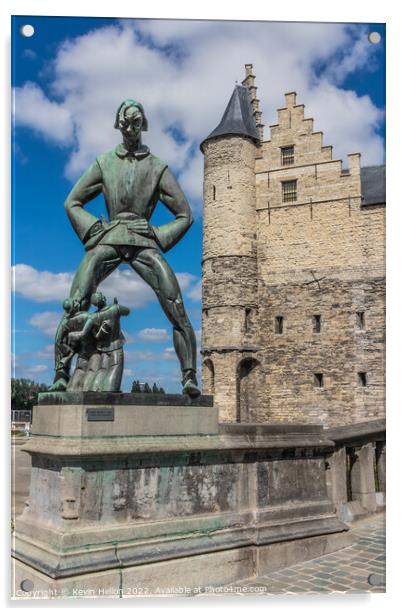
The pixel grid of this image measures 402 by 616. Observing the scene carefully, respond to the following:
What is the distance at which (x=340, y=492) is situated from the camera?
20.1ft

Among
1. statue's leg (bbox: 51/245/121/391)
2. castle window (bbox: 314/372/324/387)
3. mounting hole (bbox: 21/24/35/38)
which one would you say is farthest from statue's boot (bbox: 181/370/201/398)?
castle window (bbox: 314/372/324/387)

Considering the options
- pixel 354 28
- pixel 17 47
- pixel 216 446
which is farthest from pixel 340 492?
pixel 17 47

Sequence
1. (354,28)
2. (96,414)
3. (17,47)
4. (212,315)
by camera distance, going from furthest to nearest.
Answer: (212,315) < (354,28) < (17,47) < (96,414)

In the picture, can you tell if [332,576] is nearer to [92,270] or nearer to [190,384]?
[190,384]

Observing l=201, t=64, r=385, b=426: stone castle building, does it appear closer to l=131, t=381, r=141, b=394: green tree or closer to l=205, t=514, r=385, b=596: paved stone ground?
l=205, t=514, r=385, b=596: paved stone ground

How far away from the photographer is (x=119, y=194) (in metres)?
4.97

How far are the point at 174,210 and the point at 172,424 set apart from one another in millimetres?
1665

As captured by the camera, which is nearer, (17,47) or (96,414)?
(96,414)

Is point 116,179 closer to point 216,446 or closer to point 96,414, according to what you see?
point 96,414

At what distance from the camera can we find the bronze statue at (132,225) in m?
4.88

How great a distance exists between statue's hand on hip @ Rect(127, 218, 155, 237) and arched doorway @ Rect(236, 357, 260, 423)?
22661 mm

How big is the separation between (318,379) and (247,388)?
3012 millimetres

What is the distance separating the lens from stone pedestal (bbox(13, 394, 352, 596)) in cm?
418

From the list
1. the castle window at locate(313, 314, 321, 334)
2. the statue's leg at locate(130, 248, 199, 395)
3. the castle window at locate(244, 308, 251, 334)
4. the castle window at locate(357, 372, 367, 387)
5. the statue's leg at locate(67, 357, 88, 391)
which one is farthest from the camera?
the castle window at locate(244, 308, 251, 334)
